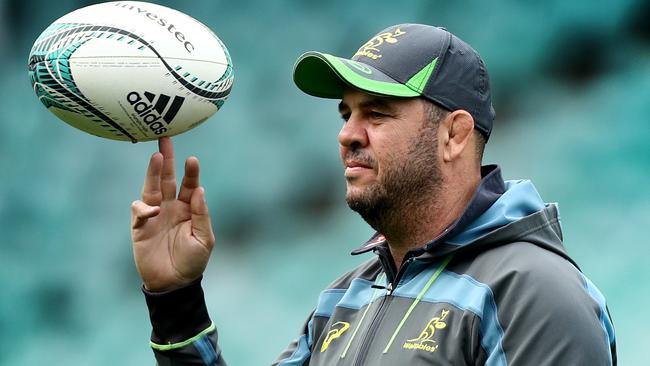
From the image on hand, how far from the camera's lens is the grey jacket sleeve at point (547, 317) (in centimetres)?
212

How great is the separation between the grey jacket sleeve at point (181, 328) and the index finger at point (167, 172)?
23 centimetres

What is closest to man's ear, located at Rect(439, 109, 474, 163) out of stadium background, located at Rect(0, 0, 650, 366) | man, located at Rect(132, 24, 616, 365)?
man, located at Rect(132, 24, 616, 365)

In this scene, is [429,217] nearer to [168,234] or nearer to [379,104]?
[379,104]

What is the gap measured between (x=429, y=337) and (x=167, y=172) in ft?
2.66

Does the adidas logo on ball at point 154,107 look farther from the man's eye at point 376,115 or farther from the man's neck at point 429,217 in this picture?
the man's neck at point 429,217

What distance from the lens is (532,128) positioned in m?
4.70

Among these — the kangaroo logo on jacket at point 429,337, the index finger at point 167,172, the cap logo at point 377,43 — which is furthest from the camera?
the index finger at point 167,172

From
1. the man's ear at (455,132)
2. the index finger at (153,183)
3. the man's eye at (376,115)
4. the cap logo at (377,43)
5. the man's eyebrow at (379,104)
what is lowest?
the index finger at (153,183)

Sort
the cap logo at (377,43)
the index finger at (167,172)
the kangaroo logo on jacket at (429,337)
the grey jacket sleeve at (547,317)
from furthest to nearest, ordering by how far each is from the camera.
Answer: the index finger at (167,172), the cap logo at (377,43), the kangaroo logo on jacket at (429,337), the grey jacket sleeve at (547,317)

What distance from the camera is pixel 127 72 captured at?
2725mm

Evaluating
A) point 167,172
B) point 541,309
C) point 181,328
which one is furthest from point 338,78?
point 541,309

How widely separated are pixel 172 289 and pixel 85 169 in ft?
8.41

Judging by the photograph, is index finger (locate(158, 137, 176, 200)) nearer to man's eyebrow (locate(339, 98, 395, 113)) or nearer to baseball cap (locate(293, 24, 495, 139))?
baseball cap (locate(293, 24, 495, 139))

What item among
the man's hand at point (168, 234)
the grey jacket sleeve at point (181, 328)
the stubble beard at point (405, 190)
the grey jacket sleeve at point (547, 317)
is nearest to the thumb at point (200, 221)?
the man's hand at point (168, 234)
